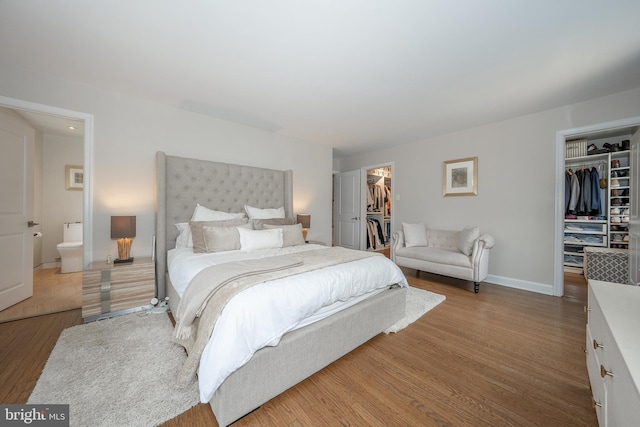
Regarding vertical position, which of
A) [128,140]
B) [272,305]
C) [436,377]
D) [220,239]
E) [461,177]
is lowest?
[436,377]

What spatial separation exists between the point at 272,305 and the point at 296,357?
0.40 meters

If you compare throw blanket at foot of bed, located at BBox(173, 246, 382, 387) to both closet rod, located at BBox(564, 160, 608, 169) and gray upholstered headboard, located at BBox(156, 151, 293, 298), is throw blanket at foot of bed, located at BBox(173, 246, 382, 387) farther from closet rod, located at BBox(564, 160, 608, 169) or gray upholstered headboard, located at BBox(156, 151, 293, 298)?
A: closet rod, located at BBox(564, 160, 608, 169)

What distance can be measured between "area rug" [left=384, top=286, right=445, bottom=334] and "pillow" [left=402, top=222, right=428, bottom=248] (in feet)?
3.24

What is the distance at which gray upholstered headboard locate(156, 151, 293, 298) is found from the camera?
2787 mm

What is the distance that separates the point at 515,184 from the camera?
3439 mm

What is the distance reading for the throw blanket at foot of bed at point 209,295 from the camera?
50.2 inches

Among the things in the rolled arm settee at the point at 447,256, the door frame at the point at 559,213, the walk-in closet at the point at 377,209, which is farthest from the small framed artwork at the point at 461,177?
the walk-in closet at the point at 377,209

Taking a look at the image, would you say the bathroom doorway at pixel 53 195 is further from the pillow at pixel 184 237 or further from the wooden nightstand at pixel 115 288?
the pillow at pixel 184 237

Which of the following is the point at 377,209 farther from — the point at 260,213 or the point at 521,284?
the point at 260,213

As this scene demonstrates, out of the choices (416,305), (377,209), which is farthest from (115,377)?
(377,209)

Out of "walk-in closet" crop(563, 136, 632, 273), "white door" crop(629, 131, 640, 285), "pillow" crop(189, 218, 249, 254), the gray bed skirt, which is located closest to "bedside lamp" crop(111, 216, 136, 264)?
"pillow" crop(189, 218, 249, 254)

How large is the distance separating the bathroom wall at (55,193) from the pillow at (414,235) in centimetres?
594

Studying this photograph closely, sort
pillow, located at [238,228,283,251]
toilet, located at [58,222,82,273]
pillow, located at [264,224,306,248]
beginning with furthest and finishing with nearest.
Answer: toilet, located at [58,222,82,273]
pillow, located at [264,224,306,248]
pillow, located at [238,228,283,251]

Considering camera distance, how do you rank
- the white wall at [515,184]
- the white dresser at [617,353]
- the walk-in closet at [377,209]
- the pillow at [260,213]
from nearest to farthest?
1. the white dresser at [617,353]
2. the white wall at [515,184]
3. the pillow at [260,213]
4. the walk-in closet at [377,209]
